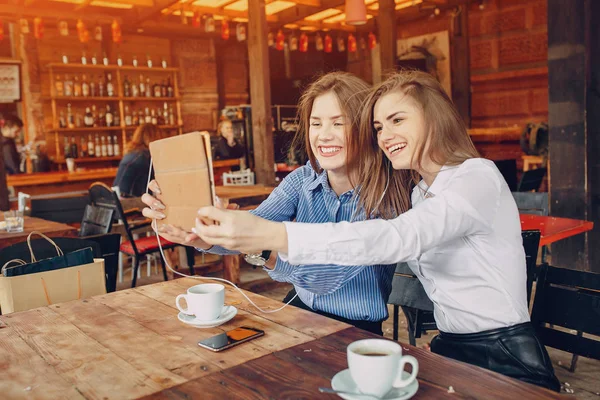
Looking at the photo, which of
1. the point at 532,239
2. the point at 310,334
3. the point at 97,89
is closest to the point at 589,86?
the point at 532,239

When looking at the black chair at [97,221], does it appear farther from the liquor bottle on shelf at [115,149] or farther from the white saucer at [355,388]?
the liquor bottle on shelf at [115,149]

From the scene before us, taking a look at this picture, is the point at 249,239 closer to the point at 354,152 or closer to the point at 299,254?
the point at 299,254

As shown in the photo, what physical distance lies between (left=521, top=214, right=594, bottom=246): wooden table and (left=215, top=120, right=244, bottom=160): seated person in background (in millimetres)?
5045

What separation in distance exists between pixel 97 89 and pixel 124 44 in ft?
3.20

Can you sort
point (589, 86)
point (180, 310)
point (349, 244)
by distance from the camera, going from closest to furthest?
point (349, 244) → point (180, 310) → point (589, 86)

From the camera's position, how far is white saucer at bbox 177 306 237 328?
1438mm

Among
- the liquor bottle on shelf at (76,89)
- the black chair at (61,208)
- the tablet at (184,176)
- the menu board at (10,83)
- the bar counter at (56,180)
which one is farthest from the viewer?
the liquor bottle on shelf at (76,89)

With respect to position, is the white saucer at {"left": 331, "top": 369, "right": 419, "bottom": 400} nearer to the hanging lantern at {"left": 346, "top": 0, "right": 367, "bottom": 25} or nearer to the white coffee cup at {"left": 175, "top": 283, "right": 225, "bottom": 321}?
the white coffee cup at {"left": 175, "top": 283, "right": 225, "bottom": 321}

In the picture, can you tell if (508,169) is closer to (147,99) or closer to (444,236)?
(444,236)

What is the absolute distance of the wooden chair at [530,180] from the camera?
15.2 ft

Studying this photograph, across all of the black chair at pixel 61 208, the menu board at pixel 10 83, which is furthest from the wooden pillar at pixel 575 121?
the menu board at pixel 10 83

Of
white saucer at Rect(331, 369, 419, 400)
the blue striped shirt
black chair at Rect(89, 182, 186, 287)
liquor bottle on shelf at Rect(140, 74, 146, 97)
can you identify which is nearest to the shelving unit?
liquor bottle on shelf at Rect(140, 74, 146, 97)

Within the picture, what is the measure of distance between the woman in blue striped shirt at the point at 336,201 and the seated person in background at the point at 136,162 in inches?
147

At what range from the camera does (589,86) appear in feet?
13.0
